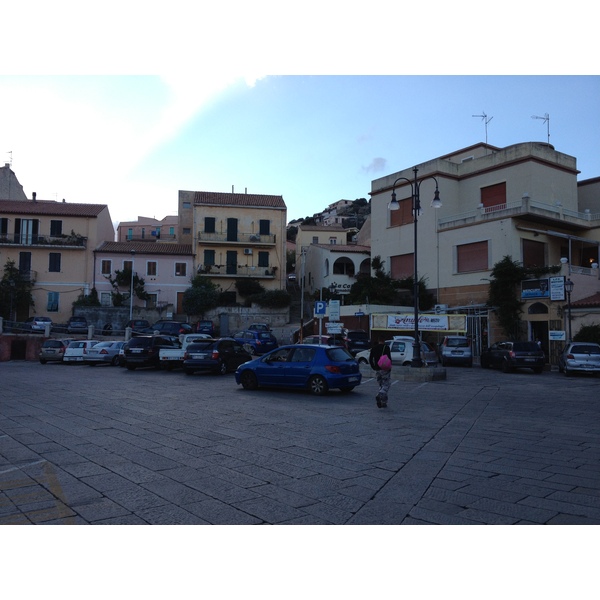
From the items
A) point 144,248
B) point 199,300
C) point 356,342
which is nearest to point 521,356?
point 356,342

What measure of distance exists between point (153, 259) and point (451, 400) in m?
40.0

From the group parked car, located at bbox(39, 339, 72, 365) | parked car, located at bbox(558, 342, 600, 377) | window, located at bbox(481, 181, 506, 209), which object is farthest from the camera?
window, located at bbox(481, 181, 506, 209)

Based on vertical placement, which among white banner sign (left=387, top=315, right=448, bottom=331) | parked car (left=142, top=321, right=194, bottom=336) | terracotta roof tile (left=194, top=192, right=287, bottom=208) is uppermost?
terracotta roof tile (left=194, top=192, right=287, bottom=208)

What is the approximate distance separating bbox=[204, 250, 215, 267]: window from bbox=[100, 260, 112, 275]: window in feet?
28.0

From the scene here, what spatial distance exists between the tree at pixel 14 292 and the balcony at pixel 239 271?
14.6 metres

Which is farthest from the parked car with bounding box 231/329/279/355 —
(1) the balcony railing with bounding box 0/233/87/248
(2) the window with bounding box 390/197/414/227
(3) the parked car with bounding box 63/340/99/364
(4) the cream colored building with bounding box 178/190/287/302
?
(1) the balcony railing with bounding box 0/233/87/248

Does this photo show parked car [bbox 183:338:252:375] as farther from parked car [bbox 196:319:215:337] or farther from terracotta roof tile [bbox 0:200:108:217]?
terracotta roof tile [bbox 0:200:108:217]

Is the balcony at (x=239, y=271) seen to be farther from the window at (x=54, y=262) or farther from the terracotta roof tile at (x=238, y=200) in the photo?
the window at (x=54, y=262)

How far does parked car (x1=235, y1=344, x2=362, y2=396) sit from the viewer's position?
15.0m

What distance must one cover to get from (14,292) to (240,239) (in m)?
19.9

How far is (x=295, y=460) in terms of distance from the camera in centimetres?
752

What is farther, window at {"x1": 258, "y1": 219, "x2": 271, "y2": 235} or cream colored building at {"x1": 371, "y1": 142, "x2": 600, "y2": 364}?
window at {"x1": 258, "y1": 219, "x2": 271, "y2": 235}

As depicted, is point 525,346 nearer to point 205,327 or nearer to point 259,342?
point 259,342

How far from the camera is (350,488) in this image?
619 cm
